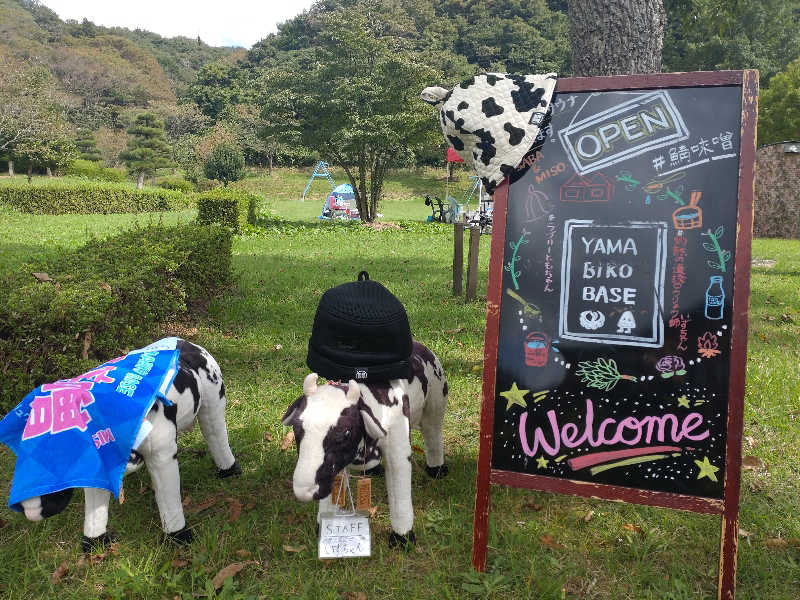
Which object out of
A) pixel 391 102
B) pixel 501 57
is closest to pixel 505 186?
pixel 391 102

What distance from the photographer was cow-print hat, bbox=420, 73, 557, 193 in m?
2.66

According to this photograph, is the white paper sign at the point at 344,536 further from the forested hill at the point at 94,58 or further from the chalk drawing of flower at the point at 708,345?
the forested hill at the point at 94,58

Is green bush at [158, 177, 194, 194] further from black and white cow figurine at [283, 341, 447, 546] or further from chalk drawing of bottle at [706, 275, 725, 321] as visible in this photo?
chalk drawing of bottle at [706, 275, 725, 321]

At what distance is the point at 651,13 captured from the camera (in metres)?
4.29

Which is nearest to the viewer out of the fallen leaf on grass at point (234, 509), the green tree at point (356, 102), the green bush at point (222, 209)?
the fallen leaf on grass at point (234, 509)

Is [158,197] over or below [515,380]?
over

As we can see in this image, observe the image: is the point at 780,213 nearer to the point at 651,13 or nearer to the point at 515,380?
the point at 651,13

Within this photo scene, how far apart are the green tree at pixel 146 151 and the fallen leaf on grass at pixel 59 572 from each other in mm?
36040

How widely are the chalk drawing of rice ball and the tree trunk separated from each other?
255 centimetres

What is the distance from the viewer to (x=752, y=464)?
Result: 393cm

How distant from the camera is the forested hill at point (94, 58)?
59.0m

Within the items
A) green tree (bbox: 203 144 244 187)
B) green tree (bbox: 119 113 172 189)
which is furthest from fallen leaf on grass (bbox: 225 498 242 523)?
green tree (bbox: 119 113 172 189)

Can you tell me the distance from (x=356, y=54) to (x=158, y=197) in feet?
40.6

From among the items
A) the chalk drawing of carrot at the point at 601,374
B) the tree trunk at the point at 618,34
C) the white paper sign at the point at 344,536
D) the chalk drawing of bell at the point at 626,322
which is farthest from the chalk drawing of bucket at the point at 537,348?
the tree trunk at the point at 618,34
